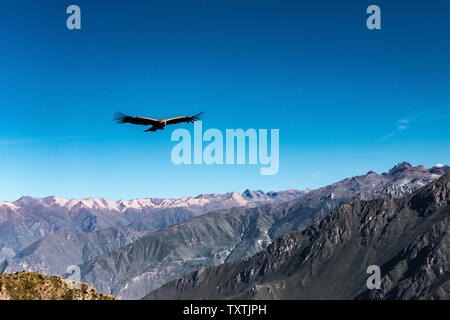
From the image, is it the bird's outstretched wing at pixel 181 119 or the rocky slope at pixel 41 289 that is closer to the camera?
the bird's outstretched wing at pixel 181 119

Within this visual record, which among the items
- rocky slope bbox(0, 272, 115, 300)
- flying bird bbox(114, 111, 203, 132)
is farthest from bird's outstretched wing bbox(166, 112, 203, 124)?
rocky slope bbox(0, 272, 115, 300)

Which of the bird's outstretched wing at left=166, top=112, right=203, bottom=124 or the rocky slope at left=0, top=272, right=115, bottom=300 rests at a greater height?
the bird's outstretched wing at left=166, top=112, right=203, bottom=124

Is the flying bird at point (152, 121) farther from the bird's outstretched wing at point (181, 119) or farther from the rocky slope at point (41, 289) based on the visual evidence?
the rocky slope at point (41, 289)

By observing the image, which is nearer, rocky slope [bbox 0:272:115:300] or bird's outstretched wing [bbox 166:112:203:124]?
bird's outstretched wing [bbox 166:112:203:124]

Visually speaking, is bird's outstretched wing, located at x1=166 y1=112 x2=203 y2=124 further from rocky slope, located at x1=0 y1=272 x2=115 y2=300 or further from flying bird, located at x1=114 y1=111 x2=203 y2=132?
rocky slope, located at x1=0 y1=272 x2=115 y2=300

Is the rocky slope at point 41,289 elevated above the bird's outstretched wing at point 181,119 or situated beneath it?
situated beneath

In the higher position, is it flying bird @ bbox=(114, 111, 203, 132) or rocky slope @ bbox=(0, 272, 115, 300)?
flying bird @ bbox=(114, 111, 203, 132)

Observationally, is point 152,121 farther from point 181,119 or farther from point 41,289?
point 41,289

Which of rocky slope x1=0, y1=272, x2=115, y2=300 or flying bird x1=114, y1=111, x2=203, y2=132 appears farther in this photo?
rocky slope x1=0, y1=272, x2=115, y2=300

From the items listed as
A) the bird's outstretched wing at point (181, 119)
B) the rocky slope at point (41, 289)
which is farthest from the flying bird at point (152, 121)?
the rocky slope at point (41, 289)

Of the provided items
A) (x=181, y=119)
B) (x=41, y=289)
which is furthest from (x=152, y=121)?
(x=41, y=289)
